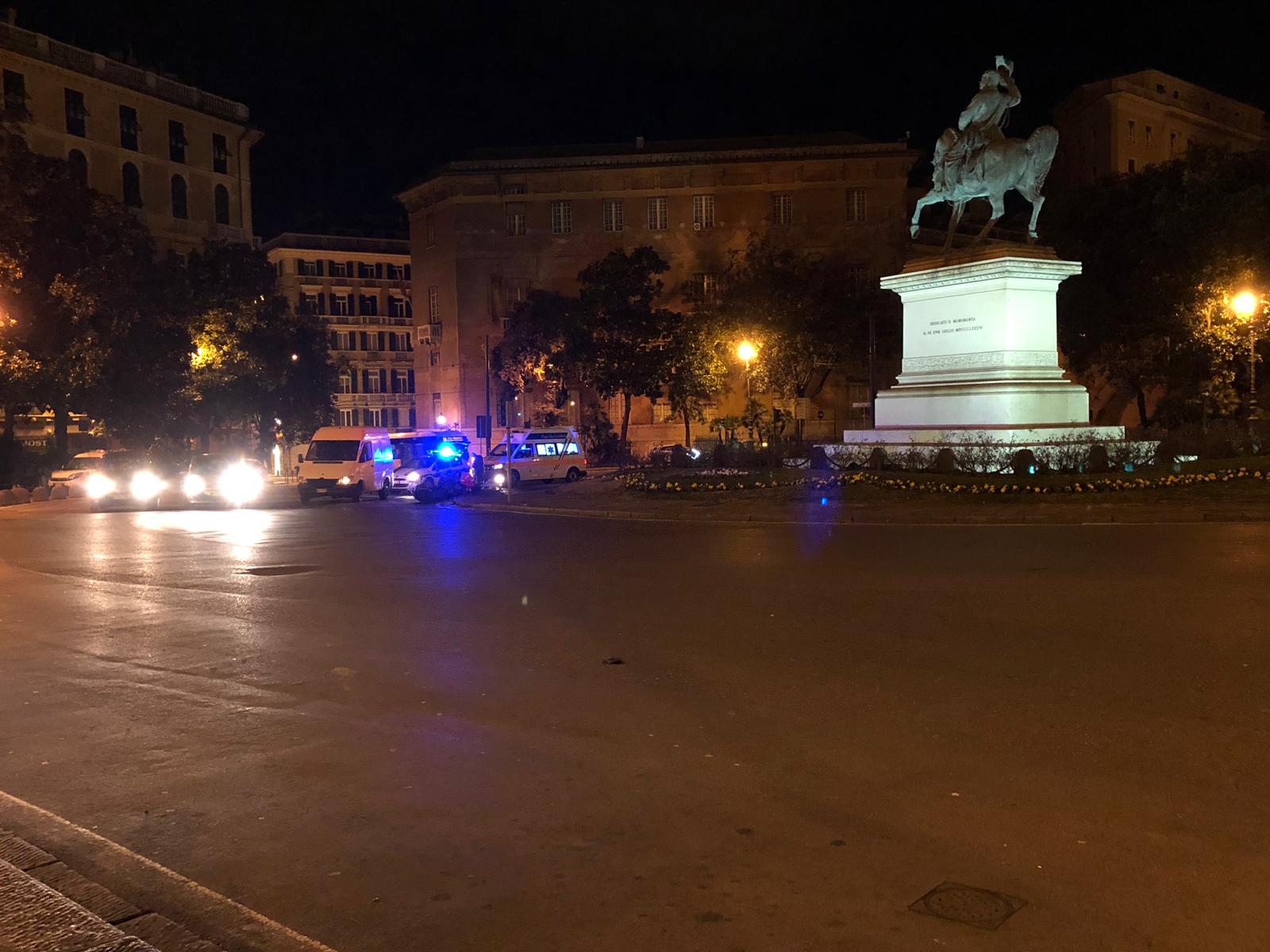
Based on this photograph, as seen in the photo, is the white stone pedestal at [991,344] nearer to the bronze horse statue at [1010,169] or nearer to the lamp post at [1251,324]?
the bronze horse statue at [1010,169]

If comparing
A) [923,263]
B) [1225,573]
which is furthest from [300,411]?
[1225,573]

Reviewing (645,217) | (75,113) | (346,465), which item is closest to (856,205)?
(645,217)

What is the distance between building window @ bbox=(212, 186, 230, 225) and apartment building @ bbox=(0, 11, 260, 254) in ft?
0.22

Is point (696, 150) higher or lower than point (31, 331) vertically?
higher

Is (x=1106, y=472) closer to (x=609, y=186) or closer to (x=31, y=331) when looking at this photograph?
(x=31, y=331)

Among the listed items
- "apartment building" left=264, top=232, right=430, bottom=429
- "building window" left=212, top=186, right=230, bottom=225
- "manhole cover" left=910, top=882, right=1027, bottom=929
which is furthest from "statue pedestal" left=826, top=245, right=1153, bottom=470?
"apartment building" left=264, top=232, right=430, bottom=429

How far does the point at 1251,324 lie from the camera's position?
1471 inches

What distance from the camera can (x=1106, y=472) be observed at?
21797mm

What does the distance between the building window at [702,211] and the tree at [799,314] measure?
19.3ft

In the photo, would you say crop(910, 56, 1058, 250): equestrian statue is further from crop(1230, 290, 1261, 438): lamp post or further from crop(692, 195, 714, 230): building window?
crop(692, 195, 714, 230): building window

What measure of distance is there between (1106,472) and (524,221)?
155ft

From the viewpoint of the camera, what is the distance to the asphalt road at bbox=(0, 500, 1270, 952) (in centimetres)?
445

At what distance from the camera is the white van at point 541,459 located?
3812cm

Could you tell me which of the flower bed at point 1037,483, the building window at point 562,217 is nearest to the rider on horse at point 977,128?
the flower bed at point 1037,483
